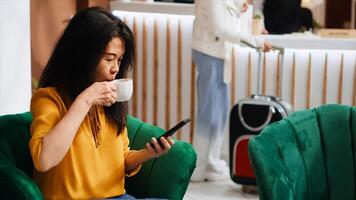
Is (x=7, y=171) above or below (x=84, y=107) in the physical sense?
below

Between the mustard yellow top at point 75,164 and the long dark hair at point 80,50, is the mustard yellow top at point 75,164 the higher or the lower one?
the lower one

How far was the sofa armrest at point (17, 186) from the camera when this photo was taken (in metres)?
2.33

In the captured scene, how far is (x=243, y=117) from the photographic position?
15.4 feet

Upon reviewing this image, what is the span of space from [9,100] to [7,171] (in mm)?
966

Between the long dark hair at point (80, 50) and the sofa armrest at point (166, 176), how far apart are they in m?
0.43

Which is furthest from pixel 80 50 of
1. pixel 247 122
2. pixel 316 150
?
pixel 247 122

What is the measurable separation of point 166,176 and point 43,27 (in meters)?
2.23

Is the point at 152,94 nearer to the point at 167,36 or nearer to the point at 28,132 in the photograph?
the point at 167,36

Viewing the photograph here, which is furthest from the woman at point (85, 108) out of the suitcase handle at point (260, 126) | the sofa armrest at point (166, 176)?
the suitcase handle at point (260, 126)

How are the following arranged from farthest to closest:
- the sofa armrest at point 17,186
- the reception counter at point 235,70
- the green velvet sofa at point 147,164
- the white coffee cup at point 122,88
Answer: the reception counter at point 235,70, the green velvet sofa at point 147,164, the white coffee cup at point 122,88, the sofa armrest at point 17,186

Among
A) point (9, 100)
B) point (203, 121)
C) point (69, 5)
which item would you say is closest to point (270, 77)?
point (203, 121)

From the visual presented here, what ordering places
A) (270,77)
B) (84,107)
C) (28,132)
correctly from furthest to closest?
1. (270,77)
2. (28,132)
3. (84,107)

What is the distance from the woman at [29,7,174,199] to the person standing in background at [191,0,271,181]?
216cm

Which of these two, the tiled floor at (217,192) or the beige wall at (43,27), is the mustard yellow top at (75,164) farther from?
the tiled floor at (217,192)
